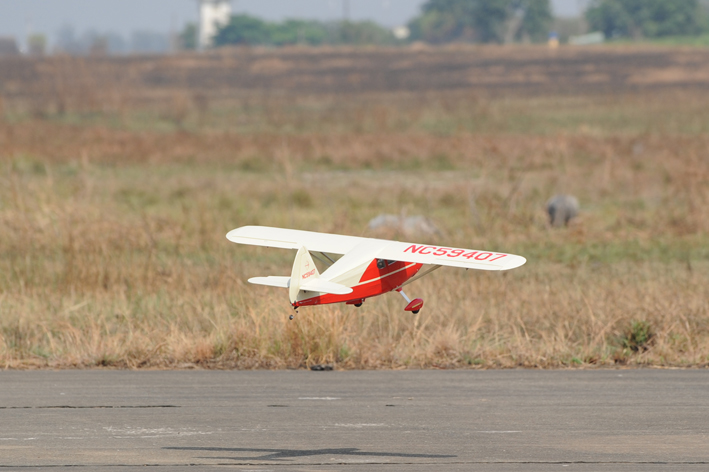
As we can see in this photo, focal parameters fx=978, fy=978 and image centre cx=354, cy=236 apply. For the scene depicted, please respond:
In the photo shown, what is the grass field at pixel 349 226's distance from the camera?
24.1 meters

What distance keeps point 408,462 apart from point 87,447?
5931 mm

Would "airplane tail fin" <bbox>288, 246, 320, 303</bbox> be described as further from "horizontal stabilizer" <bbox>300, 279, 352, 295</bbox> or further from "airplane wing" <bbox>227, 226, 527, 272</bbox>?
"airplane wing" <bbox>227, 226, 527, 272</bbox>

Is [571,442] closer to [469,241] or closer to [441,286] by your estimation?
[441,286]

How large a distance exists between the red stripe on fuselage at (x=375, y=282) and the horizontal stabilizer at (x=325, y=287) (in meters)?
0.03

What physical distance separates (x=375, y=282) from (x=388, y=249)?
24cm

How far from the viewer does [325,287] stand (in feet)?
19.4

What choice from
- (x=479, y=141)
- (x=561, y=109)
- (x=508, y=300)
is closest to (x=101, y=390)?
(x=508, y=300)

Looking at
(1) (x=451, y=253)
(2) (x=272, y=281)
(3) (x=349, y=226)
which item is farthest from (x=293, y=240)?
(3) (x=349, y=226)

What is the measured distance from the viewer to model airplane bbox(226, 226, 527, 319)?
596 centimetres

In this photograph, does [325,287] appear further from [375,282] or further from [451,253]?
[451,253]

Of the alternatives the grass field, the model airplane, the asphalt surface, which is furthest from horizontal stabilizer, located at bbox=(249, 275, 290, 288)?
the asphalt surface

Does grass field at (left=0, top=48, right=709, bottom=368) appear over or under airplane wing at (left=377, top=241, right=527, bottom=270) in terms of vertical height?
under

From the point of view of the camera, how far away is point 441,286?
24531 millimetres

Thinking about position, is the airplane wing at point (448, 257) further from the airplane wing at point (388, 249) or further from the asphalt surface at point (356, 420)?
the asphalt surface at point (356, 420)
